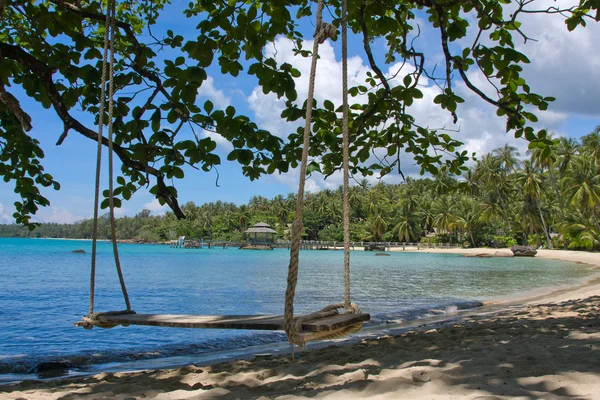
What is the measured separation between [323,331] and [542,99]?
3.32 metres

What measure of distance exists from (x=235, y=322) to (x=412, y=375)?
3.70ft

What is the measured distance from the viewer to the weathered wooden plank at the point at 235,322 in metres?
2.54

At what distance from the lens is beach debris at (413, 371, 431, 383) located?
106 inches

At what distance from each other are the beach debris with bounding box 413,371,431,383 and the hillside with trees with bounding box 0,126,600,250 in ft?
60.8

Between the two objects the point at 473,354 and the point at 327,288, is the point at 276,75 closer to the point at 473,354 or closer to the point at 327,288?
the point at 473,354

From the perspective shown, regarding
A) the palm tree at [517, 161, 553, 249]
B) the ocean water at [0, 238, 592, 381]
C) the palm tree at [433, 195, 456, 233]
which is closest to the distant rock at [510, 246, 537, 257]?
the palm tree at [517, 161, 553, 249]

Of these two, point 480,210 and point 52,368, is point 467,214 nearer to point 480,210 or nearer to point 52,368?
point 480,210

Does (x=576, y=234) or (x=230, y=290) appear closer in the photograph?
(x=230, y=290)

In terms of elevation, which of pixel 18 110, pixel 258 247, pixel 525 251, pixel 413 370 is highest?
pixel 18 110

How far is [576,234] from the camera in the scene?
43219 mm

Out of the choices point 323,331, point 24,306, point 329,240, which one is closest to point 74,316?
point 24,306

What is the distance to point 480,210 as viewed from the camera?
53219 mm

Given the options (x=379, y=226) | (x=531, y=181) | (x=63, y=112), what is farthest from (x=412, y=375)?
(x=379, y=226)

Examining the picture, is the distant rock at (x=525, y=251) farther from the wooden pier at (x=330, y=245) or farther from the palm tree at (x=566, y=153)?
the wooden pier at (x=330, y=245)
